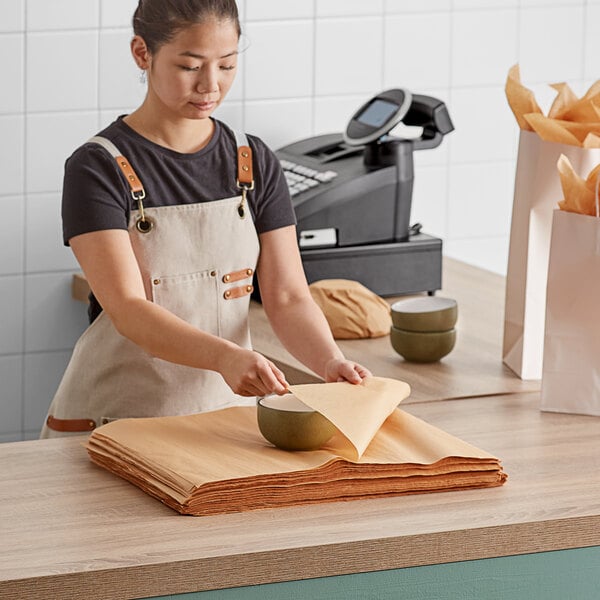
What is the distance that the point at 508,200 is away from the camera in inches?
118

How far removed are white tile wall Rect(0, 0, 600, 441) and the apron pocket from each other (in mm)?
877

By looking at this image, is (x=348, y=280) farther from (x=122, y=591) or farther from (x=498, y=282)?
(x=122, y=591)

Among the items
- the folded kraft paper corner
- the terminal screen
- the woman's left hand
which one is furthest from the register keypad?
the folded kraft paper corner

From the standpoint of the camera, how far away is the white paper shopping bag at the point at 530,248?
181 cm

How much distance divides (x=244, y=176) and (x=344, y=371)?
0.41 m

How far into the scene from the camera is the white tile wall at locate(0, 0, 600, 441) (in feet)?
8.25

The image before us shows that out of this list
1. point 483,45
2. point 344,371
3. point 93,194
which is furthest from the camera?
point 483,45

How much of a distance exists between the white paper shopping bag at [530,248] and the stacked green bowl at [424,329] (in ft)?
0.31

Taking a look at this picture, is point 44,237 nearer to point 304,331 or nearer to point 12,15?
point 12,15

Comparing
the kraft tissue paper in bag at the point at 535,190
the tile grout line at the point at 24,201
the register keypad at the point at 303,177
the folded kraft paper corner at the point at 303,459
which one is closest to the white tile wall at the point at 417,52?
the register keypad at the point at 303,177

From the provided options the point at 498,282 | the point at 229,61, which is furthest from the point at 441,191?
the point at 229,61

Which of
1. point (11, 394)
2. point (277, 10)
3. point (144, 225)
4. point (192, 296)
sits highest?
point (277, 10)

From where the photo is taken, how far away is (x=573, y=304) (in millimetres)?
1683

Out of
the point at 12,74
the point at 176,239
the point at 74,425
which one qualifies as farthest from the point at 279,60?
the point at 74,425
